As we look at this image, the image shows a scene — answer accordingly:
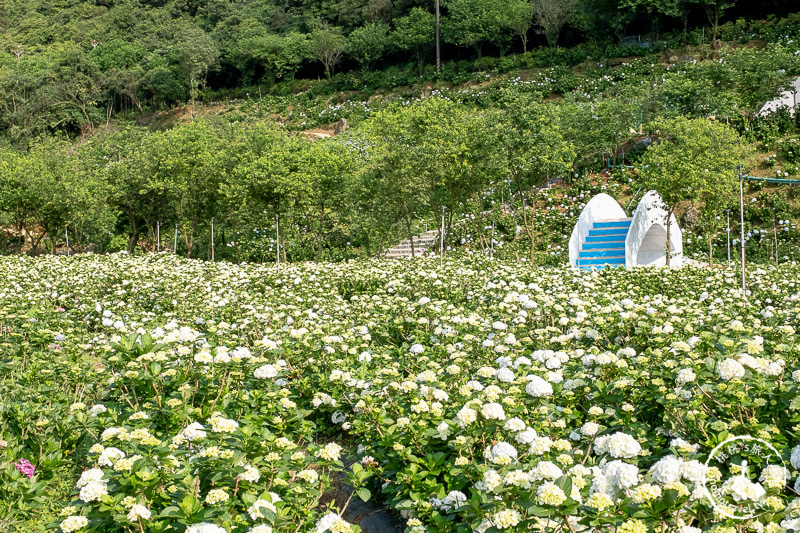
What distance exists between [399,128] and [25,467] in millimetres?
16732

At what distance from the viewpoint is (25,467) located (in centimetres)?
Result: 375

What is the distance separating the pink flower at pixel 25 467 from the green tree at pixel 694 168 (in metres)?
13.3

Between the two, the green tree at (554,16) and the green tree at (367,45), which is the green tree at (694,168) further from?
the green tree at (367,45)

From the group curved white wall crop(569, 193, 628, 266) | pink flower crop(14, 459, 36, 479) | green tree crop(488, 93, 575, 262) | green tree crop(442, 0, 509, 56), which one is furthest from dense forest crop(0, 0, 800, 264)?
pink flower crop(14, 459, 36, 479)

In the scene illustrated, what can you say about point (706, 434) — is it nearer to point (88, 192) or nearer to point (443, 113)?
point (443, 113)

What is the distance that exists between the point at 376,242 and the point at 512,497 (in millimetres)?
16743

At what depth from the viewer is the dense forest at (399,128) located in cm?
1666

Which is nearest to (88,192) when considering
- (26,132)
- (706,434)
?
(706,434)

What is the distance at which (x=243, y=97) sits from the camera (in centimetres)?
5266

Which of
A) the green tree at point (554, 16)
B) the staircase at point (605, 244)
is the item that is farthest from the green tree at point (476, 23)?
the staircase at point (605, 244)

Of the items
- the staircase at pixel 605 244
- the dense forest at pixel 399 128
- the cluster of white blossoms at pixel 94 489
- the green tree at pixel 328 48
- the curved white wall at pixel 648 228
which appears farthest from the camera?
the green tree at pixel 328 48

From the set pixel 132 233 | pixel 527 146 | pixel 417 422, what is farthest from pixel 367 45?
pixel 417 422

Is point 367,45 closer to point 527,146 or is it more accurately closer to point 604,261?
point 527,146

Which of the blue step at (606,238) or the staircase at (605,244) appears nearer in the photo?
the staircase at (605,244)
